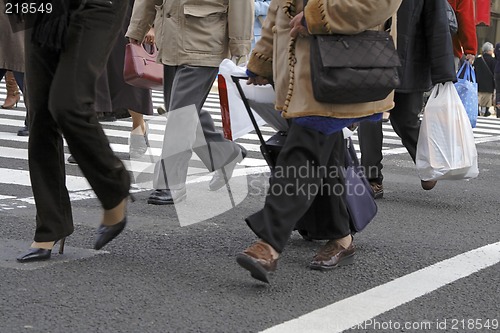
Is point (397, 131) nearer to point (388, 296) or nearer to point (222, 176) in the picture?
point (222, 176)

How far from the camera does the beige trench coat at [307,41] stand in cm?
394

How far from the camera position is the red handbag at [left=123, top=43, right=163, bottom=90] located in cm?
679

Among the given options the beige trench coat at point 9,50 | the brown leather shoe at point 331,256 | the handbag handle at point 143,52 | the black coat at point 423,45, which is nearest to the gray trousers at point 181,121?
the handbag handle at point 143,52

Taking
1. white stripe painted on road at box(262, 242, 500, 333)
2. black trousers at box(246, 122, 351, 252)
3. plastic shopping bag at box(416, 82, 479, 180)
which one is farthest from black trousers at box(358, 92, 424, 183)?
black trousers at box(246, 122, 351, 252)

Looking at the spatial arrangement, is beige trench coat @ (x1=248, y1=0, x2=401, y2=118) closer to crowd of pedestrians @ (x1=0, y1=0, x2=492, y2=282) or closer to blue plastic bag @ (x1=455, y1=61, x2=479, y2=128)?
crowd of pedestrians @ (x1=0, y1=0, x2=492, y2=282)

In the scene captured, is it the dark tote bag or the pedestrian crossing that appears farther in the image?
the pedestrian crossing

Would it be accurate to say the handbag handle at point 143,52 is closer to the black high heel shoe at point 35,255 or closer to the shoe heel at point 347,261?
the black high heel shoe at point 35,255

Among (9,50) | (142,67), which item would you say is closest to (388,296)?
(142,67)

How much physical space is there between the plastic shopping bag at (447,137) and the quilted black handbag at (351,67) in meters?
2.52

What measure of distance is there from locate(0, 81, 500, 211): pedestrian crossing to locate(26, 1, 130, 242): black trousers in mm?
466

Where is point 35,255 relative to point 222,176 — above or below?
above

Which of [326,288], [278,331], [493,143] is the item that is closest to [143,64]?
[326,288]

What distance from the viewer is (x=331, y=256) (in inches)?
175

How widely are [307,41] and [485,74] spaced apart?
19.0 meters
